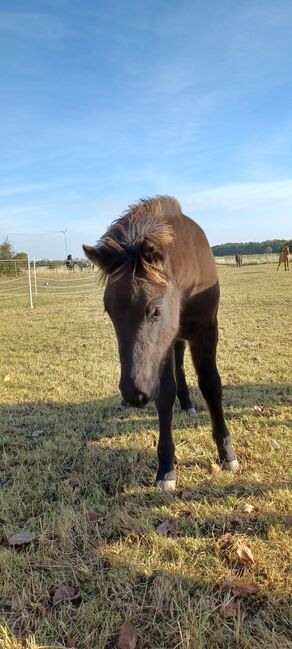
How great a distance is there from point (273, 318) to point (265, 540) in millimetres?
9508

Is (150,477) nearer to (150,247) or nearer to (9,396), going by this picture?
(150,247)

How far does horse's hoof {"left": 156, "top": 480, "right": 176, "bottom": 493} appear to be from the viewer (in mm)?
3027

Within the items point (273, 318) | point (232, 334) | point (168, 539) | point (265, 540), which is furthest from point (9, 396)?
point (273, 318)

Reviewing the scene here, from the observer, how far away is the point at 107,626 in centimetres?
186

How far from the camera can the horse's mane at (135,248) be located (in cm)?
241

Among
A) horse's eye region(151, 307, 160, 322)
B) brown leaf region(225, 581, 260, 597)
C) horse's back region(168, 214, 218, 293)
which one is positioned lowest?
brown leaf region(225, 581, 260, 597)

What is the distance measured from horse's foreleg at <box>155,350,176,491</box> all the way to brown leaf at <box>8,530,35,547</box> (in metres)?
0.97

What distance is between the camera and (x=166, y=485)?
304 cm

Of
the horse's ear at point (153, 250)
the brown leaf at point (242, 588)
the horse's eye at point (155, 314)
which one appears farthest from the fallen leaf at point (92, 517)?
the horse's ear at point (153, 250)

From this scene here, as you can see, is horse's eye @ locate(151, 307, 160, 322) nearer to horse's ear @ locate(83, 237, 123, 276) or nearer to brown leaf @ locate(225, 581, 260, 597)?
horse's ear @ locate(83, 237, 123, 276)

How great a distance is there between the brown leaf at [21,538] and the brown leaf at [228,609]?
118cm

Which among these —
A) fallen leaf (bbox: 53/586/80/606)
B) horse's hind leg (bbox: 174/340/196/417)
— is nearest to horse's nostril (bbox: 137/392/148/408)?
fallen leaf (bbox: 53/586/80/606)

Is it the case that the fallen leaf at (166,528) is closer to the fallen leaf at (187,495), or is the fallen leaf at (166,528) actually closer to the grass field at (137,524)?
the grass field at (137,524)

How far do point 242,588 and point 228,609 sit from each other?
0.48 ft
